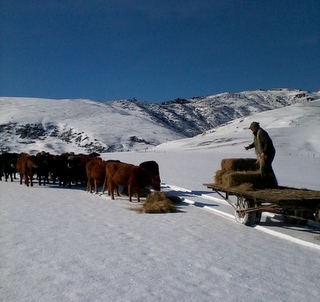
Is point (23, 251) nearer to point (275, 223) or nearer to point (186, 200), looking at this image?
point (275, 223)

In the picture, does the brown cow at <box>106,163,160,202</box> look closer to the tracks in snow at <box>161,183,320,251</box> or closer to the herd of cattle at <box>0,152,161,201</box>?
the herd of cattle at <box>0,152,161,201</box>

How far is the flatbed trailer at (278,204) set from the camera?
6160mm

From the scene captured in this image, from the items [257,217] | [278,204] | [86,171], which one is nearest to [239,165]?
[257,217]

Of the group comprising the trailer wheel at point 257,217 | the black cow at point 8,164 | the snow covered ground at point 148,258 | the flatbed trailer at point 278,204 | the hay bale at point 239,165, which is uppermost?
the black cow at point 8,164

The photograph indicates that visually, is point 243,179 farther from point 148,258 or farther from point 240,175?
point 148,258

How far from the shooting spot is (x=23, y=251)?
555 centimetres

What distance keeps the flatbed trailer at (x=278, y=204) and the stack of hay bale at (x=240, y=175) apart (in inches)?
9.4

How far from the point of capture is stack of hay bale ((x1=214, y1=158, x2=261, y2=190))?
8039 mm

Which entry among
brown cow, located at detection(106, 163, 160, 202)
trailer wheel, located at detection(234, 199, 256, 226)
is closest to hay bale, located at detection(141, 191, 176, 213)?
brown cow, located at detection(106, 163, 160, 202)

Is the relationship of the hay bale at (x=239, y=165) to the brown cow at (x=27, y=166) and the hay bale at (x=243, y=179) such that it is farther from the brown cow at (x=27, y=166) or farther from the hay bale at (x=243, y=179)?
the brown cow at (x=27, y=166)

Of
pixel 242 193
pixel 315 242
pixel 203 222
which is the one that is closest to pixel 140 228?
pixel 203 222

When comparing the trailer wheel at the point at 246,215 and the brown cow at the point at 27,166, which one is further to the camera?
the brown cow at the point at 27,166

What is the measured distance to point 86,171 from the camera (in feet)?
48.1

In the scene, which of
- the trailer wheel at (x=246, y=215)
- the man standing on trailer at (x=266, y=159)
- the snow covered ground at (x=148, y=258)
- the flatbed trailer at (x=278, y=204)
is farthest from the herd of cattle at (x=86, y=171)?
→ the man standing on trailer at (x=266, y=159)
